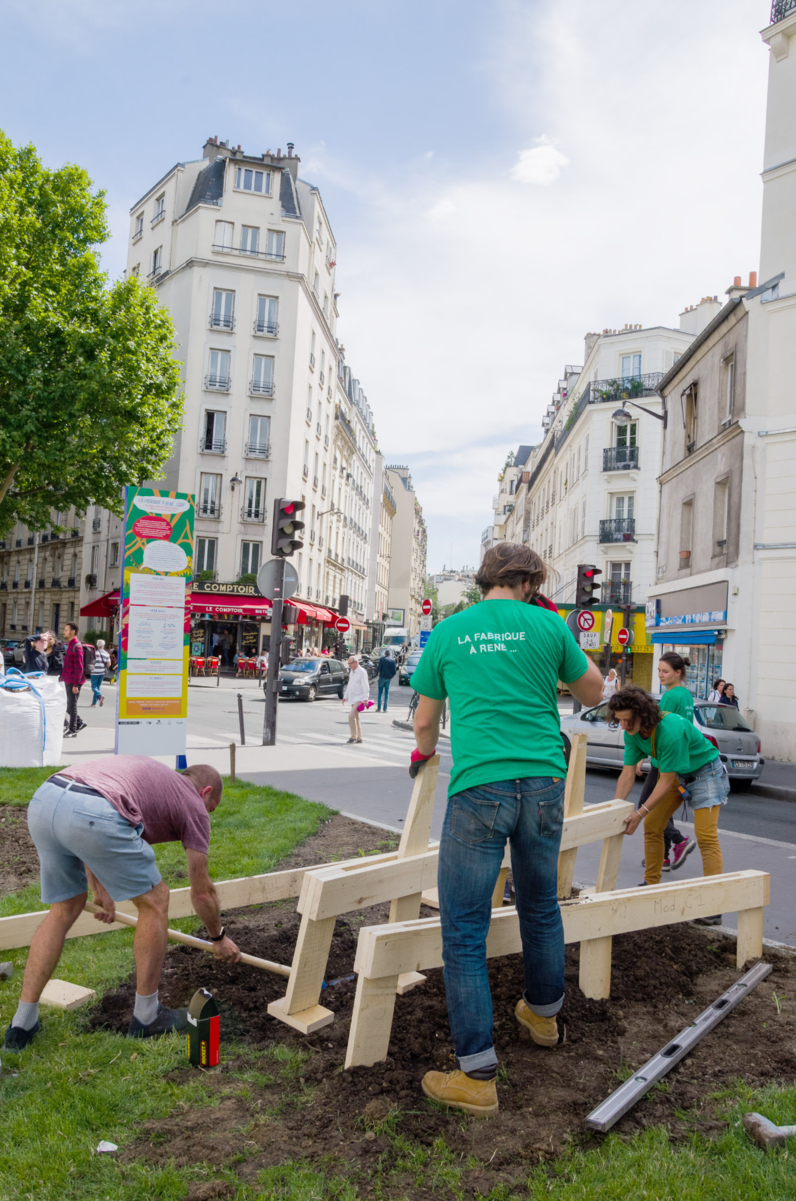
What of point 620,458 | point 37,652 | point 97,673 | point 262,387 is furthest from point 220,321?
point 37,652

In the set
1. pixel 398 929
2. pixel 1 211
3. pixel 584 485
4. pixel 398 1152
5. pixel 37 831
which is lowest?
pixel 398 1152

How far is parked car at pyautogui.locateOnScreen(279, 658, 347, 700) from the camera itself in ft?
90.7

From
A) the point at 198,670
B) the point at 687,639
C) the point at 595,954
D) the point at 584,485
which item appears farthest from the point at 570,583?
the point at 595,954

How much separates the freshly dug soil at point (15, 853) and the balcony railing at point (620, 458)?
32.5m

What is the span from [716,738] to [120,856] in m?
11.5

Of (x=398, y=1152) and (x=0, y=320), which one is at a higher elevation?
(x=0, y=320)

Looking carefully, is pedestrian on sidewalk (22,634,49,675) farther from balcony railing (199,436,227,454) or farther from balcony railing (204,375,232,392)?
balcony railing (204,375,232,392)

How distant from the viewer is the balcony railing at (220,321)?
1593 inches

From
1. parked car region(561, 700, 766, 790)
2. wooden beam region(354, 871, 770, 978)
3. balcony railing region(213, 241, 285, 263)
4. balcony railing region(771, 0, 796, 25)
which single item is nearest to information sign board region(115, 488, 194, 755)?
parked car region(561, 700, 766, 790)

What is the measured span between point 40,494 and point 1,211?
8572mm

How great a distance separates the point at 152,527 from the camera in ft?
30.2

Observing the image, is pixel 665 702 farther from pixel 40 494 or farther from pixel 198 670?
pixel 198 670

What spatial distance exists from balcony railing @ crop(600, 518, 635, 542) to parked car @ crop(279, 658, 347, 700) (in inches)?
527

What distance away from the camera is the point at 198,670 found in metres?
33.7
